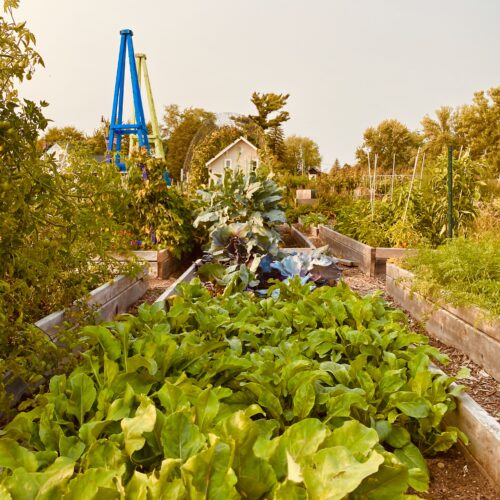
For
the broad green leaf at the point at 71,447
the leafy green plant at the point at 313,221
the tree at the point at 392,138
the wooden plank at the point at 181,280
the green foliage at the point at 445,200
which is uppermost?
the tree at the point at 392,138

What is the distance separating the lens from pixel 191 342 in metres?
2.58

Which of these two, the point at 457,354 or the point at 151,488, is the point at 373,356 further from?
the point at 151,488

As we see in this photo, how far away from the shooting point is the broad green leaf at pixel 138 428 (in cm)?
158

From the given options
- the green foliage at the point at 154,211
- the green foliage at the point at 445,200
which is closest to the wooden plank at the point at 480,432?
the green foliage at the point at 154,211

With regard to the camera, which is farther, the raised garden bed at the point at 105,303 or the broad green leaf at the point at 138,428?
the raised garden bed at the point at 105,303

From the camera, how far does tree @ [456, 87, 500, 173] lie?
107ft

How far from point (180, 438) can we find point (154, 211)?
5.97m

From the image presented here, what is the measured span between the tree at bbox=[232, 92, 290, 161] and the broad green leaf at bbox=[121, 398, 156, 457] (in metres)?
33.8

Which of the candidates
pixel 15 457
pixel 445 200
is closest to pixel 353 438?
pixel 15 457

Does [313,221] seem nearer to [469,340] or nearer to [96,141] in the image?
[96,141]

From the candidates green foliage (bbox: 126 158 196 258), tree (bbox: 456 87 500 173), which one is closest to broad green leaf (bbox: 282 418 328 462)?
green foliage (bbox: 126 158 196 258)

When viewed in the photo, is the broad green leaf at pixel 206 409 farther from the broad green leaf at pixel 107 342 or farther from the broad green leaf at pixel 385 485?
the broad green leaf at pixel 107 342

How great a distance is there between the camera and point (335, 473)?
1289mm

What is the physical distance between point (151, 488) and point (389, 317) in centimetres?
232
